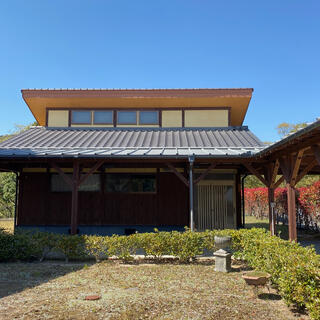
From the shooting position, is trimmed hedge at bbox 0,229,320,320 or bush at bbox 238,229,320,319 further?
trimmed hedge at bbox 0,229,320,320

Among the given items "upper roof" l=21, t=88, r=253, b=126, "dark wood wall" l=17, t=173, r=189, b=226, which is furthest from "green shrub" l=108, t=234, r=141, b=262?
"upper roof" l=21, t=88, r=253, b=126

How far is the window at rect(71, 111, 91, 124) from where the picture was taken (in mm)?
14953

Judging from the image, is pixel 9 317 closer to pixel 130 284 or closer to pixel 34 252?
pixel 130 284

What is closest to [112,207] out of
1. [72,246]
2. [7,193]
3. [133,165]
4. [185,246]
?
[133,165]

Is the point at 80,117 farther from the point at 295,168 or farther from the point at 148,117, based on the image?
the point at 295,168

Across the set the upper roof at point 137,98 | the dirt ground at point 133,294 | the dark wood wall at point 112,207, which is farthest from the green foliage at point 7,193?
the dirt ground at point 133,294

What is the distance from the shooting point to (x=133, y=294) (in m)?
5.91

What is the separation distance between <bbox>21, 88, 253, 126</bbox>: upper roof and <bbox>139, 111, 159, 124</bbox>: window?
11.9 inches

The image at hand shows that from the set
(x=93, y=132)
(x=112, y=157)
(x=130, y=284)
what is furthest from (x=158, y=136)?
(x=130, y=284)

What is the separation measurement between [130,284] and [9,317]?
8.19 ft

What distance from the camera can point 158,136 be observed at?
13.5 m

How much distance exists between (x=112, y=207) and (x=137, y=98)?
4.88m

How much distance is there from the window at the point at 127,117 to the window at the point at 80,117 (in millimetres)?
1451

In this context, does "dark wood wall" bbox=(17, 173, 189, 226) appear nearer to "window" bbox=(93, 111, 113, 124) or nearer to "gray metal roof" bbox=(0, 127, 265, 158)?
"gray metal roof" bbox=(0, 127, 265, 158)
